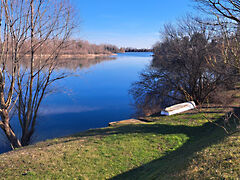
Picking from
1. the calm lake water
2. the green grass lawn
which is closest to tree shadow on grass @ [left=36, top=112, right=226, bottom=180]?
the green grass lawn

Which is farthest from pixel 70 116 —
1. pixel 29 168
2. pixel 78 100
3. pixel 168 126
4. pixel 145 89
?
pixel 29 168

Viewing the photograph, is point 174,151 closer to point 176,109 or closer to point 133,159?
point 133,159

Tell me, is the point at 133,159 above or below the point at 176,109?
below

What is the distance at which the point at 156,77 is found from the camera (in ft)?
65.3

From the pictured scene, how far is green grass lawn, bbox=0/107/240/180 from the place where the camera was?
4605 millimetres

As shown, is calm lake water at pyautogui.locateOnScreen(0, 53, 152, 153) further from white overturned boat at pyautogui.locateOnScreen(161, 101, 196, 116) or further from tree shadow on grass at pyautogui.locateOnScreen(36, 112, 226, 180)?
white overturned boat at pyautogui.locateOnScreen(161, 101, 196, 116)

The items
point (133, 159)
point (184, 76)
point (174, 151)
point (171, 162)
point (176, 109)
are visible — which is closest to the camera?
point (171, 162)

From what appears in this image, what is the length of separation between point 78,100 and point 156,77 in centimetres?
946

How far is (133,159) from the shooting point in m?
6.51

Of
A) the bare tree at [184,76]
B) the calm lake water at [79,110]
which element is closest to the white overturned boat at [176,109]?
the bare tree at [184,76]

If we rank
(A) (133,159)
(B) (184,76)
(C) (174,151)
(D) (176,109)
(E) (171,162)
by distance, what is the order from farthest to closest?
(B) (184,76)
(D) (176,109)
(C) (174,151)
(A) (133,159)
(E) (171,162)

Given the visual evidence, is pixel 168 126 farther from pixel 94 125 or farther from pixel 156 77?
pixel 156 77

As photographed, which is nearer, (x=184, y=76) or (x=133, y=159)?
(x=133, y=159)

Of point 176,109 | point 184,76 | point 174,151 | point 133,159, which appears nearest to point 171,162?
point 133,159
